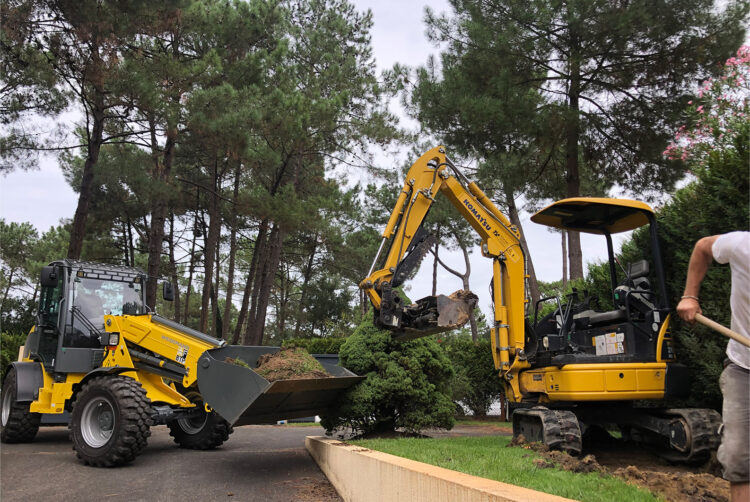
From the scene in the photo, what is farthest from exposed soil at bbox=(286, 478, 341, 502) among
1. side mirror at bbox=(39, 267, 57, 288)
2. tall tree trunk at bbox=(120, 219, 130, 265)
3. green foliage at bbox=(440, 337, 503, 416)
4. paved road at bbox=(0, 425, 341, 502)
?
tall tree trunk at bbox=(120, 219, 130, 265)

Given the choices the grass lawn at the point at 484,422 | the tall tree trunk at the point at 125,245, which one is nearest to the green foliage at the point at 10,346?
the tall tree trunk at the point at 125,245

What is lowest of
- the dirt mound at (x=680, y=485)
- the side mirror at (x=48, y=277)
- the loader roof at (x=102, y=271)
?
the dirt mound at (x=680, y=485)

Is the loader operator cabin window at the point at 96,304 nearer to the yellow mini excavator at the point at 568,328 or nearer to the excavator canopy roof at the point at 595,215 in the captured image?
the yellow mini excavator at the point at 568,328

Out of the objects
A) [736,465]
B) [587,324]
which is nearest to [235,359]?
[587,324]

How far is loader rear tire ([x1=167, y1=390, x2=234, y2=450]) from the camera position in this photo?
8.70m

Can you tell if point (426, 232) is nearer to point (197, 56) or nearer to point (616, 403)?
point (616, 403)

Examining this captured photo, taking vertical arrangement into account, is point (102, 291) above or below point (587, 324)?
above

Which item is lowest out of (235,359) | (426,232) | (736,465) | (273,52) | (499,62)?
(736,465)

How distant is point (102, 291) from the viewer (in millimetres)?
9430

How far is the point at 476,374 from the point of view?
611 inches

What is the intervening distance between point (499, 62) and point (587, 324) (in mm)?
9005

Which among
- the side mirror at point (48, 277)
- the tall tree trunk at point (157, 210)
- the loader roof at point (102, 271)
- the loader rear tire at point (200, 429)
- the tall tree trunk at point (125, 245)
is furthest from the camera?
the tall tree trunk at point (125, 245)

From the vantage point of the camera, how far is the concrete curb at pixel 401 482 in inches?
117

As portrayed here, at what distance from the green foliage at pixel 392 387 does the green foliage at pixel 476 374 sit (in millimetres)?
6783
